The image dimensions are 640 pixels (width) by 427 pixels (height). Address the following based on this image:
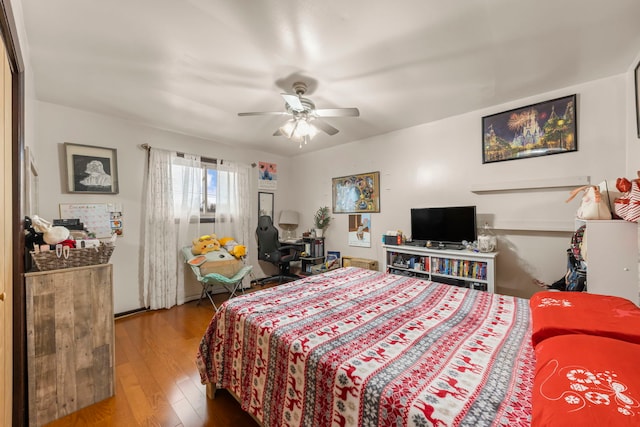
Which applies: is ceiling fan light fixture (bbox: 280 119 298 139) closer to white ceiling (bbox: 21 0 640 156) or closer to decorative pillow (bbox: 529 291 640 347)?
white ceiling (bbox: 21 0 640 156)

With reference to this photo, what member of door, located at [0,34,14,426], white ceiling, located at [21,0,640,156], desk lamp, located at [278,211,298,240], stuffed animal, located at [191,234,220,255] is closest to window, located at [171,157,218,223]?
stuffed animal, located at [191,234,220,255]

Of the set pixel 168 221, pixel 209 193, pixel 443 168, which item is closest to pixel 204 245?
pixel 168 221

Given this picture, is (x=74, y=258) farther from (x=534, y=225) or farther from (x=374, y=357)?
(x=534, y=225)

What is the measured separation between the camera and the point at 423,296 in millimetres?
1792

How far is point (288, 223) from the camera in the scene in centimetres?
492

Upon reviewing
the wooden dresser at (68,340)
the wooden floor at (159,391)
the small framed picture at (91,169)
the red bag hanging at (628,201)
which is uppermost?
the small framed picture at (91,169)

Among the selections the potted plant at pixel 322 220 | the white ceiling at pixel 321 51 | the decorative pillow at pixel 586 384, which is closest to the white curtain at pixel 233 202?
the potted plant at pixel 322 220

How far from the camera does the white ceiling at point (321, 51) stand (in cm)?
149

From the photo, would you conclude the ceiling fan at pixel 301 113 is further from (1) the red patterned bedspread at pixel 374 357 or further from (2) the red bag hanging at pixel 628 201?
(2) the red bag hanging at pixel 628 201

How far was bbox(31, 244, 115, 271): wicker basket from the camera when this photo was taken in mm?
1506

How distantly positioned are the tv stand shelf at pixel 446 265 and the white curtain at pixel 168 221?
2.87 m

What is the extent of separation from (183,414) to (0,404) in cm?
88

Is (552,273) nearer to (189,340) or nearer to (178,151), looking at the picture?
(189,340)

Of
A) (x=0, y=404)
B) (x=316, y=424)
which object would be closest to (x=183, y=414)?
(x=0, y=404)
